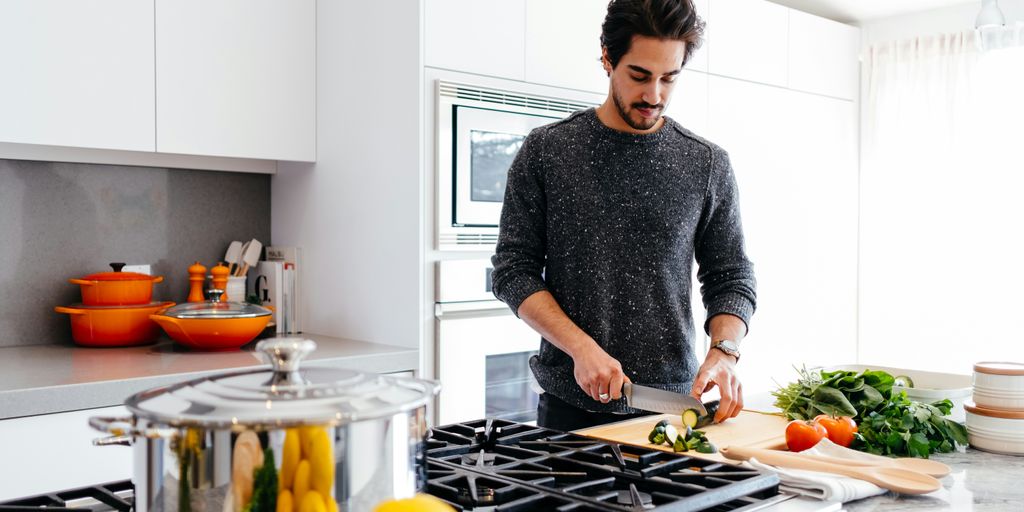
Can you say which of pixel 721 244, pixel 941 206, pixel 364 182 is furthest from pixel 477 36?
pixel 941 206

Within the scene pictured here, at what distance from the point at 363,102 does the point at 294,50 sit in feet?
1.05

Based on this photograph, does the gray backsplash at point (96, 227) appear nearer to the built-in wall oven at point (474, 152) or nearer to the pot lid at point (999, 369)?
the built-in wall oven at point (474, 152)

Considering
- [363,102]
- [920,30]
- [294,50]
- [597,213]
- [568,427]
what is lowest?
[568,427]

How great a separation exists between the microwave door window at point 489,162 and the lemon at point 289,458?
6.37 ft

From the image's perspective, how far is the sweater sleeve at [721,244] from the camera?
70.9 inches

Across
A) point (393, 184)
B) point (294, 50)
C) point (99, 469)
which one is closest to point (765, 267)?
point (393, 184)

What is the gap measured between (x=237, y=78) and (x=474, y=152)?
73cm

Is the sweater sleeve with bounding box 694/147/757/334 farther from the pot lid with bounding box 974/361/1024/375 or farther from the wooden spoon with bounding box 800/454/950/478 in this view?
the wooden spoon with bounding box 800/454/950/478

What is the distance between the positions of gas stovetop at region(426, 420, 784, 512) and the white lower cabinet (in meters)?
1.08

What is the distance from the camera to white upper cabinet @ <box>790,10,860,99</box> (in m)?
3.85

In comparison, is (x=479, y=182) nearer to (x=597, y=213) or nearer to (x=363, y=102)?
(x=363, y=102)

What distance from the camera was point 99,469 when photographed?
204 centimetres

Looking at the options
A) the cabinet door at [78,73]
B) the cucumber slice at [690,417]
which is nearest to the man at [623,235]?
the cucumber slice at [690,417]

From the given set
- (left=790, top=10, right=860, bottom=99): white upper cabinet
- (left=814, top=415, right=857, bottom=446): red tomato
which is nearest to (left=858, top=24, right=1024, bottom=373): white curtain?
(left=790, top=10, right=860, bottom=99): white upper cabinet
